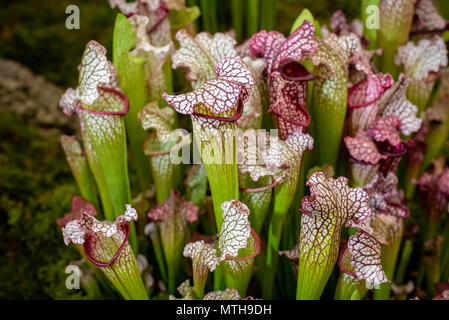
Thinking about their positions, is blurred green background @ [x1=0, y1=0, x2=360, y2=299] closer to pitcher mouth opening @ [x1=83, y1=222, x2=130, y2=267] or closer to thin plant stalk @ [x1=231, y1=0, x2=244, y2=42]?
thin plant stalk @ [x1=231, y1=0, x2=244, y2=42]

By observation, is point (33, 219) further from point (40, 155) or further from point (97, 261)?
point (97, 261)

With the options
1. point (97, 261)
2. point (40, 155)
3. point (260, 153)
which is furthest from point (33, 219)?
point (260, 153)

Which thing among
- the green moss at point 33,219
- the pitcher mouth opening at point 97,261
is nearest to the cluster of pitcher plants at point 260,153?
the pitcher mouth opening at point 97,261

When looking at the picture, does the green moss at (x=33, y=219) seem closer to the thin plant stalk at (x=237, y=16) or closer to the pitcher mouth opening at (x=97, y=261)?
the pitcher mouth opening at (x=97, y=261)

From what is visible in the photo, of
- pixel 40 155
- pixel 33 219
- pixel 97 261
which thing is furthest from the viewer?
pixel 40 155

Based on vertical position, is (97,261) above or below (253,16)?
below

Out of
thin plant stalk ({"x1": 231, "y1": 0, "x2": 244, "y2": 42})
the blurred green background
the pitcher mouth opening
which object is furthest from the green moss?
thin plant stalk ({"x1": 231, "y1": 0, "x2": 244, "y2": 42})
